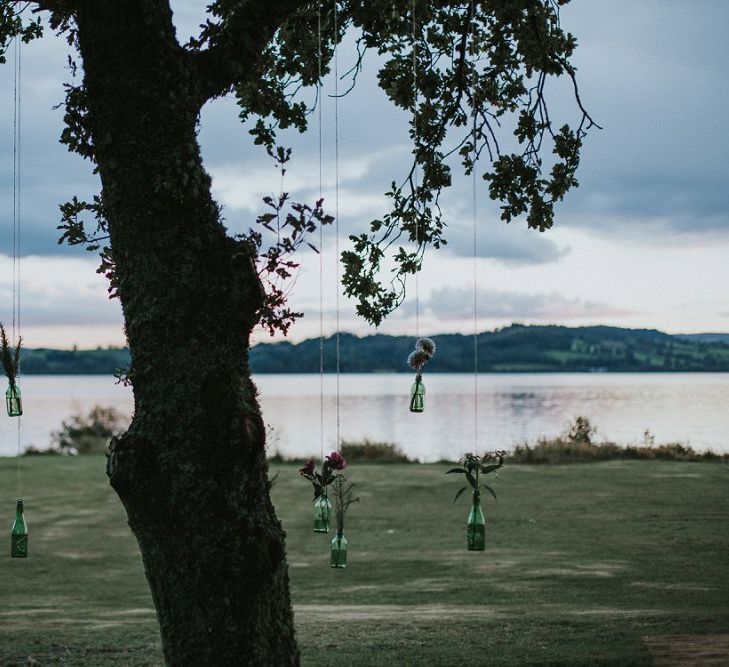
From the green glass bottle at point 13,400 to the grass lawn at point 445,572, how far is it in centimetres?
166

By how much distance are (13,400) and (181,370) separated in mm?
2195

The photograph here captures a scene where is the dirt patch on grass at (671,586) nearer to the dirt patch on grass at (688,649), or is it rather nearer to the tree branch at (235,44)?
the dirt patch on grass at (688,649)

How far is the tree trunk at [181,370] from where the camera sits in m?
4.90

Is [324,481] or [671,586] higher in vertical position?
[324,481]

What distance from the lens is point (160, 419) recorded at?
4.95 meters

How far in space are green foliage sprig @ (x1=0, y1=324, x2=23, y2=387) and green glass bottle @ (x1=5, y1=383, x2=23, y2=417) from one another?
69 mm

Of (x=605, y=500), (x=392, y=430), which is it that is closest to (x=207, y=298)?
(x=605, y=500)

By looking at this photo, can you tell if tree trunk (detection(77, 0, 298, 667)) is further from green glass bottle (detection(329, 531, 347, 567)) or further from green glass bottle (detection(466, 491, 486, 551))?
green glass bottle (detection(466, 491, 486, 551))

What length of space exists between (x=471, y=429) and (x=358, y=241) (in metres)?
34.9

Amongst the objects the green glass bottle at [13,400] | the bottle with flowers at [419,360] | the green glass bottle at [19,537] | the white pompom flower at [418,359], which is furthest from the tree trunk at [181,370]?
the white pompom flower at [418,359]

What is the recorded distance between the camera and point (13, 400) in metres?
6.66

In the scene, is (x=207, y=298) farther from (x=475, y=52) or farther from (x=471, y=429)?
(x=471, y=429)

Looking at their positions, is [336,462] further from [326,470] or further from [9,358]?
[9,358]

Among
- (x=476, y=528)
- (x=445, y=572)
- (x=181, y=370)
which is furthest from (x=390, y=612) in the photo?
(x=181, y=370)
